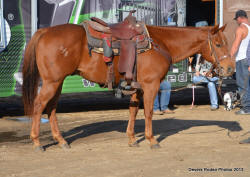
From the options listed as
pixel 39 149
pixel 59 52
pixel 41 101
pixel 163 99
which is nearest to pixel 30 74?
pixel 41 101

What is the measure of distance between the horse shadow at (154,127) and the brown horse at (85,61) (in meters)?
0.96

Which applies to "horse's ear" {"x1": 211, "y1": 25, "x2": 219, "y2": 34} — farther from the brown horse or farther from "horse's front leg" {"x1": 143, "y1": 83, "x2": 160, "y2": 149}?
"horse's front leg" {"x1": 143, "y1": 83, "x2": 160, "y2": 149}

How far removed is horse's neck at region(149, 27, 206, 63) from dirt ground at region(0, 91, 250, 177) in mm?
1545

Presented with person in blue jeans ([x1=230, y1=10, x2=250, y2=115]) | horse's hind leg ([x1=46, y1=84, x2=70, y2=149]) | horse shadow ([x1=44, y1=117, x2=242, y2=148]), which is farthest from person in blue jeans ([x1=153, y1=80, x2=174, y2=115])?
horse's hind leg ([x1=46, y1=84, x2=70, y2=149])

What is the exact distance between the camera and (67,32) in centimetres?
667

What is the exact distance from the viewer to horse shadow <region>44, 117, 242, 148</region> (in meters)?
7.87

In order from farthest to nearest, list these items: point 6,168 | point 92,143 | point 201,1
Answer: point 201,1, point 92,143, point 6,168

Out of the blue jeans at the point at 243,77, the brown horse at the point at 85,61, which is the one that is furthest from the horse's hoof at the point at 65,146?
the blue jeans at the point at 243,77

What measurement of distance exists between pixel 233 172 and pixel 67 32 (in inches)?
128

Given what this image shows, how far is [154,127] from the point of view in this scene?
8.66 m

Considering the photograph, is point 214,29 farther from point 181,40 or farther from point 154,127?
point 154,127

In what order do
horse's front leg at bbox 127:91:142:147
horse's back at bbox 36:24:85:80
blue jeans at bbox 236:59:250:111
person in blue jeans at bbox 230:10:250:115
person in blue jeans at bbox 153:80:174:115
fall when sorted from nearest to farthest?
horse's back at bbox 36:24:85:80
horse's front leg at bbox 127:91:142:147
person in blue jeans at bbox 230:10:250:115
blue jeans at bbox 236:59:250:111
person in blue jeans at bbox 153:80:174:115

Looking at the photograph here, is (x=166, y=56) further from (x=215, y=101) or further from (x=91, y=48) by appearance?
(x=215, y=101)

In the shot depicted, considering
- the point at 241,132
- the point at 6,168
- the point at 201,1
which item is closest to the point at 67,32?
the point at 6,168
